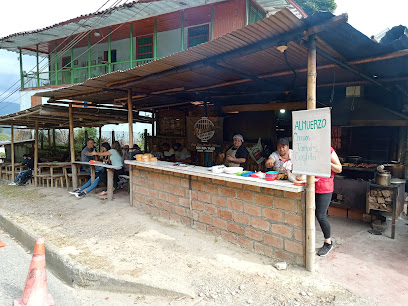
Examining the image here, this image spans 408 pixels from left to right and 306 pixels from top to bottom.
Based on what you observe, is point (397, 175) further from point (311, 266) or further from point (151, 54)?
point (151, 54)

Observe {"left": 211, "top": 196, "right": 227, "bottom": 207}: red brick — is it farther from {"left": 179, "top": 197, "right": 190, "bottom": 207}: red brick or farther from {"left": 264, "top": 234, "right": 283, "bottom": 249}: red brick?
{"left": 264, "top": 234, "right": 283, "bottom": 249}: red brick

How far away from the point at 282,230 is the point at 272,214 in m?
0.24

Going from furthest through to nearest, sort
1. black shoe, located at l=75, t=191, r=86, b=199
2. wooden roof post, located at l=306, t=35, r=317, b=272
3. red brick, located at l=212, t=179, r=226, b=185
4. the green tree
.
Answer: the green tree
black shoe, located at l=75, t=191, r=86, b=199
red brick, located at l=212, t=179, r=226, b=185
wooden roof post, located at l=306, t=35, r=317, b=272

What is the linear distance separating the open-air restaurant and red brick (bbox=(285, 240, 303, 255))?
0.04ft

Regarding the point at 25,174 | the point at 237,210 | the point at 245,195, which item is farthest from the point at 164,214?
the point at 25,174

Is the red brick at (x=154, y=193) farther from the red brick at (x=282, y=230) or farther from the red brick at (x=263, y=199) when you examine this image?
the red brick at (x=282, y=230)

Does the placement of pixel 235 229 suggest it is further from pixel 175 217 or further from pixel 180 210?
pixel 175 217

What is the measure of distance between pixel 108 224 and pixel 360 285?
428 centimetres

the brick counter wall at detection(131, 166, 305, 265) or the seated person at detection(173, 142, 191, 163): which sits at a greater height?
the seated person at detection(173, 142, 191, 163)

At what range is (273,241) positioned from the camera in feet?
12.6

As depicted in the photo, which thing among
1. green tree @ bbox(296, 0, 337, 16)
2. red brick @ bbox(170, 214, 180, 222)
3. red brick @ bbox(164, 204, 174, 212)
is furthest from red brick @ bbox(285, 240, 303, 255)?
green tree @ bbox(296, 0, 337, 16)

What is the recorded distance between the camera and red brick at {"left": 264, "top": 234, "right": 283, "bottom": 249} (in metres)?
3.77

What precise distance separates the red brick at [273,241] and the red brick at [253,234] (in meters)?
0.10

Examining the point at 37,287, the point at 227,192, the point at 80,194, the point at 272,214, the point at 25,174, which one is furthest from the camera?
the point at 25,174
